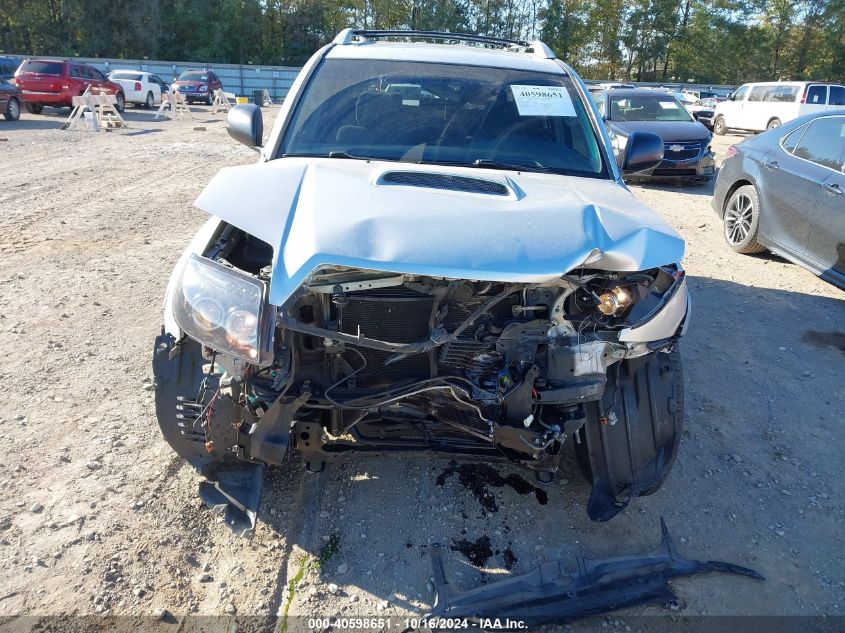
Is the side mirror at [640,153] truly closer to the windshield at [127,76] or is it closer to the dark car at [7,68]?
the dark car at [7,68]

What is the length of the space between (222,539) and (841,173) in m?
6.03

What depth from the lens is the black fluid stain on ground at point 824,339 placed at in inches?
190

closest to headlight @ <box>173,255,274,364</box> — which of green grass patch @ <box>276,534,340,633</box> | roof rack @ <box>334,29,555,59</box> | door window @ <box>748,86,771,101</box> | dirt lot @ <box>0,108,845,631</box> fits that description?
dirt lot @ <box>0,108,845,631</box>

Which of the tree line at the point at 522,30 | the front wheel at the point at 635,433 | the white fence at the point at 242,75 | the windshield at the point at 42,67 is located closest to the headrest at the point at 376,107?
the front wheel at the point at 635,433

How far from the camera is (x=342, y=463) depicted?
314cm

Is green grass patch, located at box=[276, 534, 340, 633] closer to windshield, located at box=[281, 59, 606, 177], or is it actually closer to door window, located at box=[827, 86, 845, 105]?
windshield, located at box=[281, 59, 606, 177]

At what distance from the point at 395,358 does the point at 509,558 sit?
104 cm

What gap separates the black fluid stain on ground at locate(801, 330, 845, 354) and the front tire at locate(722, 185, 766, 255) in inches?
74.8

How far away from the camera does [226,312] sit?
2150mm

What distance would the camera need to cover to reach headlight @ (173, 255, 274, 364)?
211 cm

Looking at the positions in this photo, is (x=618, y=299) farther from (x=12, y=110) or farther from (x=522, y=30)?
(x=522, y=30)

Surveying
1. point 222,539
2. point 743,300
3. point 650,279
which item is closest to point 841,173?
point 743,300

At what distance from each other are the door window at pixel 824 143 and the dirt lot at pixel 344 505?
1835mm

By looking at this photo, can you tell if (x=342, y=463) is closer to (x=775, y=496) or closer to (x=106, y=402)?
(x=106, y=402)
